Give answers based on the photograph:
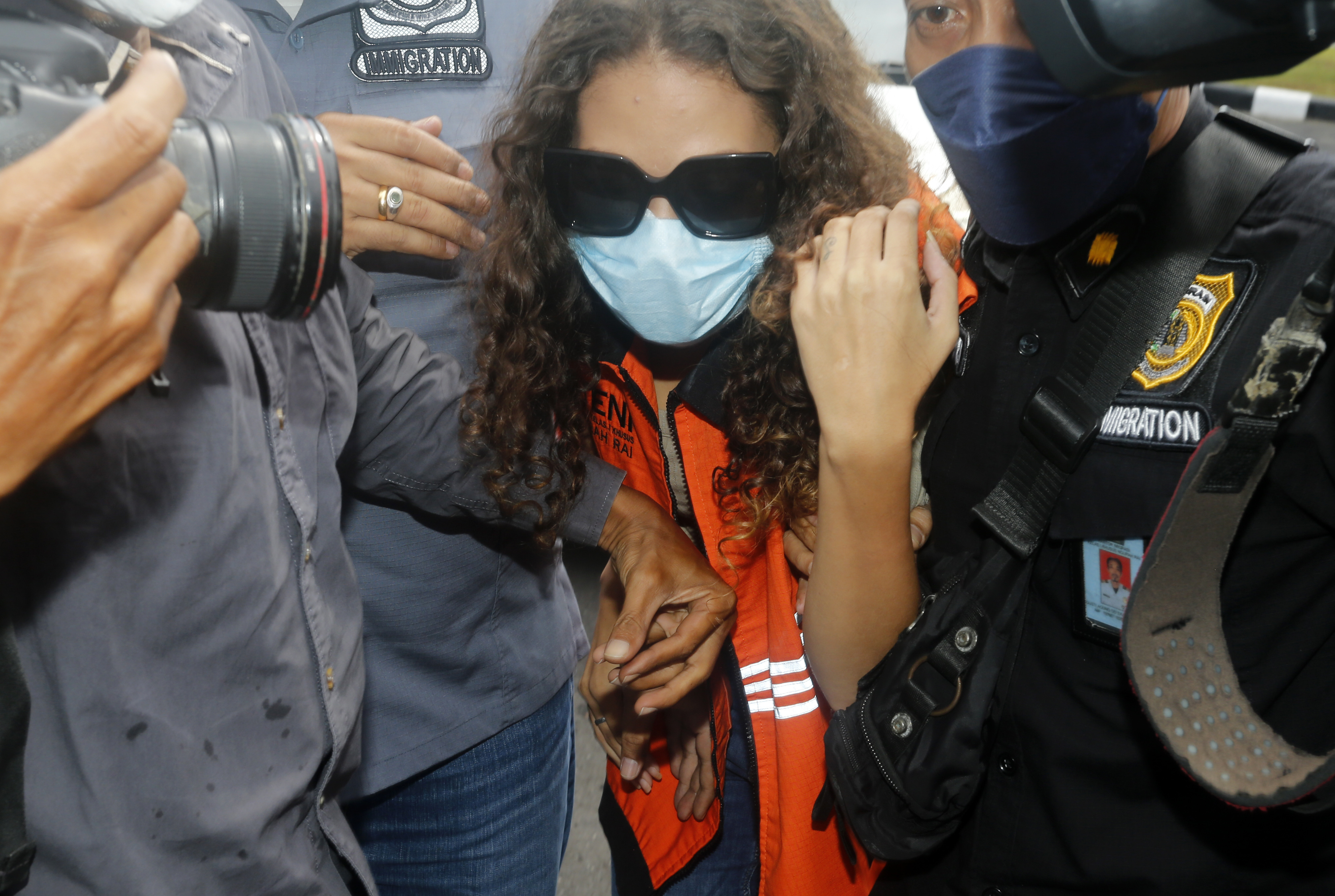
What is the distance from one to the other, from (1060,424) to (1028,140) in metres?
0.35

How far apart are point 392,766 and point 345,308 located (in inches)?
33.1

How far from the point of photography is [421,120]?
5.05ft

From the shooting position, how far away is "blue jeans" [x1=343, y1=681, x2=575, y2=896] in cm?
172

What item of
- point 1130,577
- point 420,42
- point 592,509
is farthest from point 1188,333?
point 420,42

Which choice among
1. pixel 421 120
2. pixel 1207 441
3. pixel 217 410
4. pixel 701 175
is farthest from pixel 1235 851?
pixel 421 120

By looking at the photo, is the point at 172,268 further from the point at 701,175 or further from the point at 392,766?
the point at 392,766

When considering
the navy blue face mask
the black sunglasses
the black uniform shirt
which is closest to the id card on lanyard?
the black uniform shirt

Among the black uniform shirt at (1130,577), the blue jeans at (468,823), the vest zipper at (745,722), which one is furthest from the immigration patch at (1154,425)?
the blue jeans at (468,823)

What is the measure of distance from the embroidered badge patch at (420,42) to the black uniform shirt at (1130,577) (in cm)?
109

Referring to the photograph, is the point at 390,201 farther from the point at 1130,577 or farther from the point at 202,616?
the point at 1130,577

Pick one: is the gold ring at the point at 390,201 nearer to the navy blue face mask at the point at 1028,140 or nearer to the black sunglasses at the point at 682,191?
the black sunglasses at the point at 682,191

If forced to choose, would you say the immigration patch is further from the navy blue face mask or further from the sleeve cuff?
the sleeve cuff

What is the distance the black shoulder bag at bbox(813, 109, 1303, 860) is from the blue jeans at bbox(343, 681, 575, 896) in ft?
2.42

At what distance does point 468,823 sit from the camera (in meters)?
1.72
